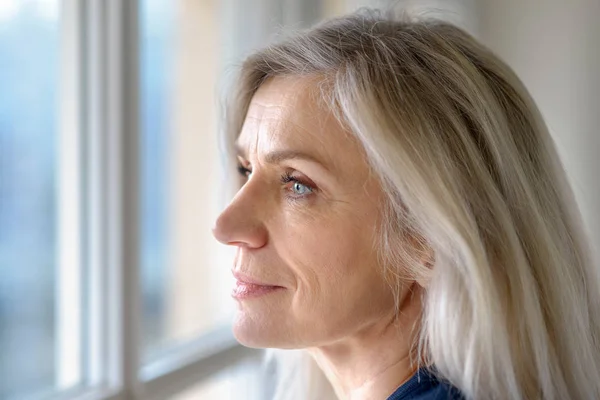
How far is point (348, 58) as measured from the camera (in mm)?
1011

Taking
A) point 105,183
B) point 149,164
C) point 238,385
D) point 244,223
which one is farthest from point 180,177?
point 244,223

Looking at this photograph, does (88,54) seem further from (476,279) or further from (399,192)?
(476,279)

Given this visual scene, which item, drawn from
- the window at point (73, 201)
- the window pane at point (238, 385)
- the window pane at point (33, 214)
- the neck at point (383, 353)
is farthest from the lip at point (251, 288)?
the window pane at point (238, 385)

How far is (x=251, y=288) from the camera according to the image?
3.43ft

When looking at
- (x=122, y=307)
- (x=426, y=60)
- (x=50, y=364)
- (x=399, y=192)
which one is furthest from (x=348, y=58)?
(x=50, y=364)

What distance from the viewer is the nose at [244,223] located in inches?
40.3

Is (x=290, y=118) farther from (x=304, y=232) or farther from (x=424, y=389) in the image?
(x=424, y=389)

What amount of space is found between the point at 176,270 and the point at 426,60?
0.97 metres

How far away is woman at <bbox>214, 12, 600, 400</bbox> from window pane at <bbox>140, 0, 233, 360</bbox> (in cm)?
57

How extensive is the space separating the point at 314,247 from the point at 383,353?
0.19 meters

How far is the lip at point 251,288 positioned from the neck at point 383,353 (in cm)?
13

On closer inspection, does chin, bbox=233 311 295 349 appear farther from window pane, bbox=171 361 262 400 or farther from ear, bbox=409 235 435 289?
window pane, bbox=171 361 262 400

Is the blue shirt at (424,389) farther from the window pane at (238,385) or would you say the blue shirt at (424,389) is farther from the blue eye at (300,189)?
the window pane at (238,385)

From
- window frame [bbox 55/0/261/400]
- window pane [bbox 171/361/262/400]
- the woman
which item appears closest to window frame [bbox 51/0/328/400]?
window frame [bbox 55/0/261/400]
